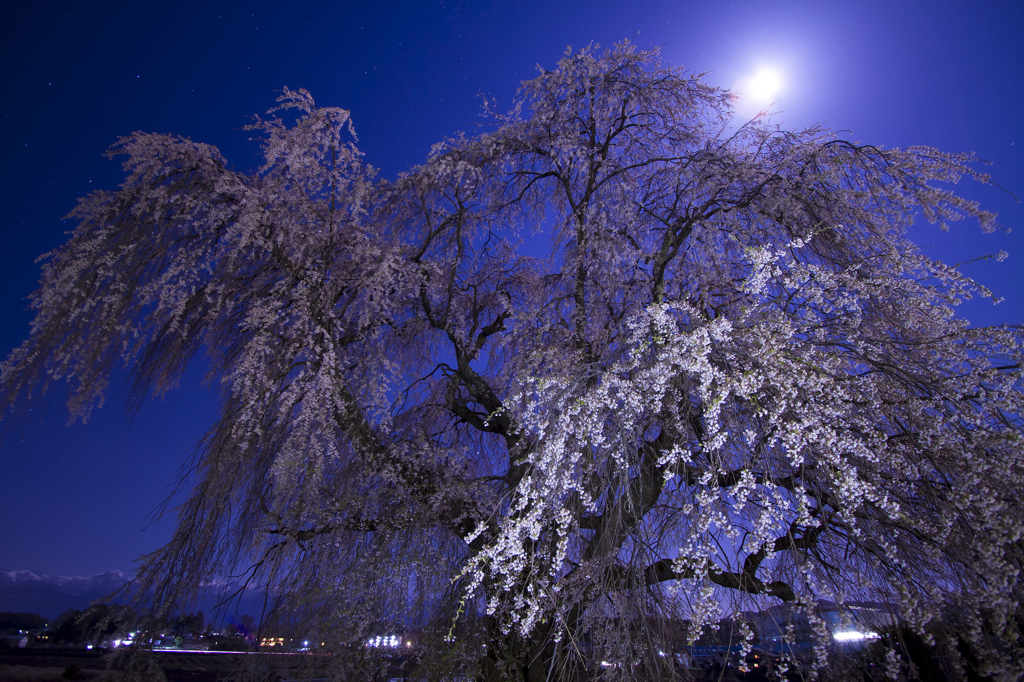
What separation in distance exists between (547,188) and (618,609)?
5.14m

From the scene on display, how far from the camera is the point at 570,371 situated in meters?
4.18

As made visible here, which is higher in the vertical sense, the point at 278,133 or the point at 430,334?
the point at 278,133

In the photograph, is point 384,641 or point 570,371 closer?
point 570,371

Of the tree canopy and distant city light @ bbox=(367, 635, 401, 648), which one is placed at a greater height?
the tree canopy

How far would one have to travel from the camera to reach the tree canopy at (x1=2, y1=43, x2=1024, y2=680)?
2.67m

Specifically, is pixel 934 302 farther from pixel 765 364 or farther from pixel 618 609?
pixel 618 609

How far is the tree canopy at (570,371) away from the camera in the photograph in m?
2.67

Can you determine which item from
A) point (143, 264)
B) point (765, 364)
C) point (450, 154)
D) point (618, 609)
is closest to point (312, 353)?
point (143, 264)

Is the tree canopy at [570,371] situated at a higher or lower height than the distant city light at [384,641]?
higher

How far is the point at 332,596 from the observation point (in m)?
4.32

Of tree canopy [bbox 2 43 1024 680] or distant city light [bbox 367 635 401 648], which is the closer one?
tree canopy [bbox 2 43 1024 680]

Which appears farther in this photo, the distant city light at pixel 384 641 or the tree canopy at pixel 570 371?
the distant city light at pixel 384 641

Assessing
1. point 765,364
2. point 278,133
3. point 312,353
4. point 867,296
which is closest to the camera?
point 765,364

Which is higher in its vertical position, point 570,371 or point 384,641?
point 570,371
